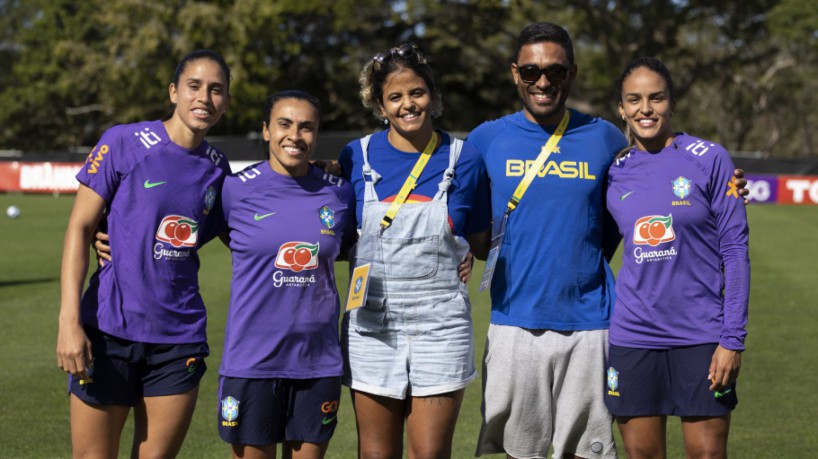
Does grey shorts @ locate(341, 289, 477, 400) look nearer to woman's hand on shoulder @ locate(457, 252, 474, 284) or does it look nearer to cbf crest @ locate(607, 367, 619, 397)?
woman's hand on shoulder @ locate(457, 252, 474, 284)

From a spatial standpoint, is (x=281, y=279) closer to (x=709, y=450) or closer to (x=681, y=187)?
(x=681, y=187)

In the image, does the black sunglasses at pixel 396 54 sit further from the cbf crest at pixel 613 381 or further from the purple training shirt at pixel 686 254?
the cbf crest at pixel 613 381

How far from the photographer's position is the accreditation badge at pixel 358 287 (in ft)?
15.0

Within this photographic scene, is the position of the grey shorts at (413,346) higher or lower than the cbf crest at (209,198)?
lower

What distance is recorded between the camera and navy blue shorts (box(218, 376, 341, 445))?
4664mm

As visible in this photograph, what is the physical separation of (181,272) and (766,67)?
210 ft

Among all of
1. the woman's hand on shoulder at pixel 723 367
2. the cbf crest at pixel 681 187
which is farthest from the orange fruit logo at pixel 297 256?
the woman's hand on shoulder at pixel 723 367

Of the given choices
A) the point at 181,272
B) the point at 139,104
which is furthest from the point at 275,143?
the point at 139,104

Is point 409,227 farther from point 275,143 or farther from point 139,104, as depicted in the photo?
point 139,104

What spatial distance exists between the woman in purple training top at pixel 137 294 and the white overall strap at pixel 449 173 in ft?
3.39

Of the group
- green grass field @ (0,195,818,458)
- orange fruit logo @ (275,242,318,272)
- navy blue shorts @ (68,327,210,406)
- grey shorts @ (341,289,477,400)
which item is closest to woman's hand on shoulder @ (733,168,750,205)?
grey shorts @ (341,289,477,400)

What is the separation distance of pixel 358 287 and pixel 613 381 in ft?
4.00

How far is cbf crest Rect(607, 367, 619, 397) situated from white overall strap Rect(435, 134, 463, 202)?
1075mm

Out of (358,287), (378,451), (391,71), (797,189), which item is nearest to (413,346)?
(358,287)
